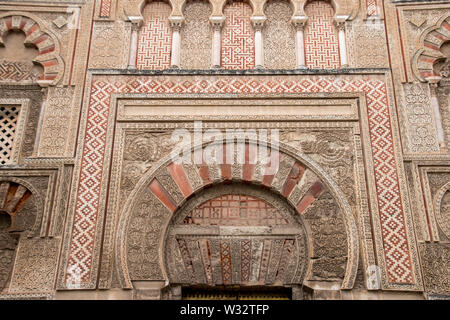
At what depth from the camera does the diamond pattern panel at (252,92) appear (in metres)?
5.48

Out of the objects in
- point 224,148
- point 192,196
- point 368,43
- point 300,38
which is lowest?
point 192,196

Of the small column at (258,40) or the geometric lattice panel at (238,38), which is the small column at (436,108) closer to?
the small column at (258,40)

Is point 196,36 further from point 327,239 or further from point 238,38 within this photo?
point 327,239

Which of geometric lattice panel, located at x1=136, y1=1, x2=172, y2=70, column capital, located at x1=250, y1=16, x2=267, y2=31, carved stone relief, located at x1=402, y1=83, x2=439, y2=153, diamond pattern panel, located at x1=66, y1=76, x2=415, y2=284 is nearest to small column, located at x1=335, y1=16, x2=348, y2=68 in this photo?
Answer: diamond pattern panel, located at x1=66, y1=76, x2=415, y2=284

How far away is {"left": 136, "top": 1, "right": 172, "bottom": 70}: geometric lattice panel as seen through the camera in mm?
6664

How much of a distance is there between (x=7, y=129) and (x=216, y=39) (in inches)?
114

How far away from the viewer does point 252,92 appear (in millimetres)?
6301

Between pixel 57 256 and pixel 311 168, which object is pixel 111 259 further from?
pixel 311 168

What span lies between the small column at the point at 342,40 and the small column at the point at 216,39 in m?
1.55

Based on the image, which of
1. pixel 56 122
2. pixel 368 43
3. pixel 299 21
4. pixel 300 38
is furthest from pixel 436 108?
pixel 56 122

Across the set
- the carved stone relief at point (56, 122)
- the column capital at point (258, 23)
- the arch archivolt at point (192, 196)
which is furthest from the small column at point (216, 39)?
the carved stone relief at point (56, 122)

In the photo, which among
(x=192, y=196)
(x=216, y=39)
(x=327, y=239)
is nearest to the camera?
(x=327, y=239)

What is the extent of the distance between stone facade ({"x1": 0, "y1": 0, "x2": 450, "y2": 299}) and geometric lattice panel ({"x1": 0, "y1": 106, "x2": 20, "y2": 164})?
18mm

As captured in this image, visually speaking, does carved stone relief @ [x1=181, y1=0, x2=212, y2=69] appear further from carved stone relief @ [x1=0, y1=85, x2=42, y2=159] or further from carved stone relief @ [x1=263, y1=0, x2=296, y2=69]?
carved stone relief @ [x1=0, y1=85, x2=42, y2=159]
